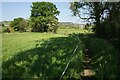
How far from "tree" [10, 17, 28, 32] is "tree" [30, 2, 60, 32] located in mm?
4043

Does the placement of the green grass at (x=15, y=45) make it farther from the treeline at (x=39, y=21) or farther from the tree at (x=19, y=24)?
the tree at (x=19, y=24)

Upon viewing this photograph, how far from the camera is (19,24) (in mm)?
111875

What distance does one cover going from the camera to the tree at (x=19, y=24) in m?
109

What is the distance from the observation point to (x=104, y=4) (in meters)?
32.5

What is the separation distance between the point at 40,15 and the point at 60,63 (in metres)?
101

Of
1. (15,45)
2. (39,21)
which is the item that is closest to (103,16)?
(15,45)

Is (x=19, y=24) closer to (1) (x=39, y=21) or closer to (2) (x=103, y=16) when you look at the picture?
(1) (x=39, y=21)

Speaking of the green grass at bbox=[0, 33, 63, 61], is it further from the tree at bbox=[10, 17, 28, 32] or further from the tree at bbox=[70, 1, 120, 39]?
the tree at bbox=[10, 17, 28, 32]

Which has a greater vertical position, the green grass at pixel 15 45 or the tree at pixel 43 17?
the tree at pixel 43 17

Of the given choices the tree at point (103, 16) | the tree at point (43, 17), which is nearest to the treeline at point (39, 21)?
the tree at point (43, 17)

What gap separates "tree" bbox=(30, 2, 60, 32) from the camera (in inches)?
3781

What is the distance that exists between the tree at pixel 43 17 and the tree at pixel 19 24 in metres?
4.04

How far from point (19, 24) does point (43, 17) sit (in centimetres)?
1219

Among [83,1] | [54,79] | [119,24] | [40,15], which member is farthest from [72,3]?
[40,15]
